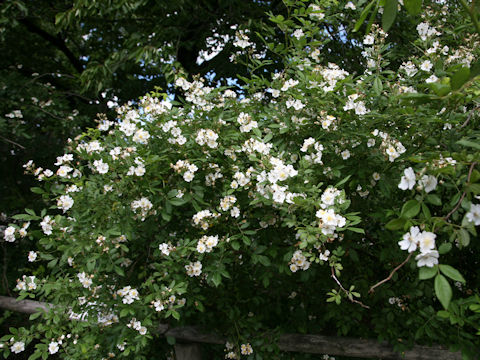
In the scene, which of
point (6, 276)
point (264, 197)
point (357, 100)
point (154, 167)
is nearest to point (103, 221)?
point (154, 167)

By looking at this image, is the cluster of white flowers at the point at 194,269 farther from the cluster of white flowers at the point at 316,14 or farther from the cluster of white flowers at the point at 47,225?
the cluster of white flowers at the point at 316,14

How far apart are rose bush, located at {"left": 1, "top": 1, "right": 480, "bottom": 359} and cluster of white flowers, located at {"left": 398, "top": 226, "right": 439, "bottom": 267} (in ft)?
0.94

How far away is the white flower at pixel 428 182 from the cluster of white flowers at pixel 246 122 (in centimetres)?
84

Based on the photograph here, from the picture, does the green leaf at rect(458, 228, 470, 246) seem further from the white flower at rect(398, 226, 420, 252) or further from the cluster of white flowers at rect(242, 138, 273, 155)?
the cluster of white flowers at rect(242, 138, 273, 155)

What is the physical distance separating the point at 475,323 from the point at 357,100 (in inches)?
37.4

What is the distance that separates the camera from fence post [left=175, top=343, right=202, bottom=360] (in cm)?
231

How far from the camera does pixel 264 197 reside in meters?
1.47

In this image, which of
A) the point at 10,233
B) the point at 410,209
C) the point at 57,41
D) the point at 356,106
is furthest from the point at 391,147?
the point at 57,41

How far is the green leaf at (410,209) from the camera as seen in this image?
38.6 inches

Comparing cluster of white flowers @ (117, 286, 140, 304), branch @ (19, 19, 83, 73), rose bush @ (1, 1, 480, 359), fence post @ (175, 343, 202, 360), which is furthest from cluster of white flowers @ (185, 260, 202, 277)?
branch @ (19, 19, 83, 73)

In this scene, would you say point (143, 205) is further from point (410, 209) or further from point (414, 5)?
point (414, 5)

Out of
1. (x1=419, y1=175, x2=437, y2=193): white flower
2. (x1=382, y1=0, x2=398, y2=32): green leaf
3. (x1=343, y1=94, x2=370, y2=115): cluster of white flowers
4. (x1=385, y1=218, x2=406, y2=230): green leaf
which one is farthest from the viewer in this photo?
(x1=343, y1=94, x2=370, y2=115): cluster of white flowers

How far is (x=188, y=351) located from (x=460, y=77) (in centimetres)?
203

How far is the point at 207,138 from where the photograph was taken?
1.70m
